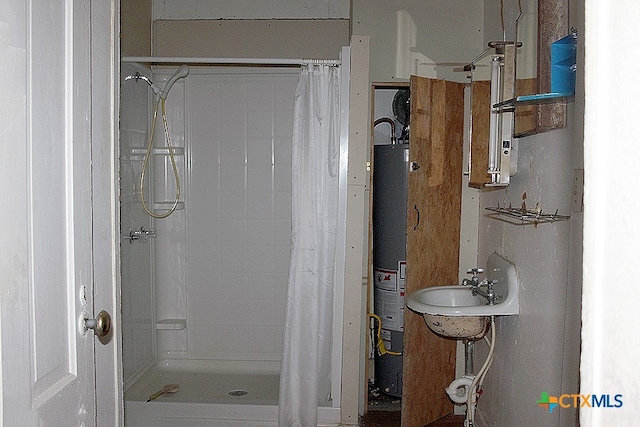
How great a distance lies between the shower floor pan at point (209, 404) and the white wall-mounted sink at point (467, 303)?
80 centimetres

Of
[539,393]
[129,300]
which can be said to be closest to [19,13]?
[539,393]

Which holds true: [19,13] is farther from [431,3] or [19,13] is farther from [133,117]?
[431,3]

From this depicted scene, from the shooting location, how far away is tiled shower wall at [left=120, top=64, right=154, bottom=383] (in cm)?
372

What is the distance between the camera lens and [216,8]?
4.18 meters

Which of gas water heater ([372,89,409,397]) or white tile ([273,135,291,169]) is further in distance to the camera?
white tile ([273,135,291,169])

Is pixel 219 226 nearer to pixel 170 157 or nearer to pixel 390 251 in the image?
pixel 170 157

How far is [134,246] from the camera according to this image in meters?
3.92

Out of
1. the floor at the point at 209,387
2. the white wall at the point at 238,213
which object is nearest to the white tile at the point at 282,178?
the white wall at the point at 238,213

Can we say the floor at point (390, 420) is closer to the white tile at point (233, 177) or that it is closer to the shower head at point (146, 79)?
the white tile at point (233, 177)

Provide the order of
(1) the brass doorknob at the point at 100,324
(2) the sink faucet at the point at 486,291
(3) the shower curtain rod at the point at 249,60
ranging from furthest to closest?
1. (3) the shower curtain rod at the point at 249,60
2. (2) the sink faucet at the point at 486,291
3. (1) the brass doorknob at the point at 100,324

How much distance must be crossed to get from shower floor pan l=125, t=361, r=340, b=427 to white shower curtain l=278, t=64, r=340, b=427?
15 cm

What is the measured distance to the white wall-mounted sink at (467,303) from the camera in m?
2.78

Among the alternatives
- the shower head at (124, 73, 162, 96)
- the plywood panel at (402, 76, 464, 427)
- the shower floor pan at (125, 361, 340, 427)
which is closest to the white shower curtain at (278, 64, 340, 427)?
the shower floor pan at (125, 361, 340, 427)

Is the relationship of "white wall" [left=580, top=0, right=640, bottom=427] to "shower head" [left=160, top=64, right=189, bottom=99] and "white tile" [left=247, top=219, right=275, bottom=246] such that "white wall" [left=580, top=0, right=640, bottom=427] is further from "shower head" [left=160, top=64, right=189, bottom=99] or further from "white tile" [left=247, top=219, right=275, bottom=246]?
"white tile" [left=247, top=219, right=275, bottom=246]
